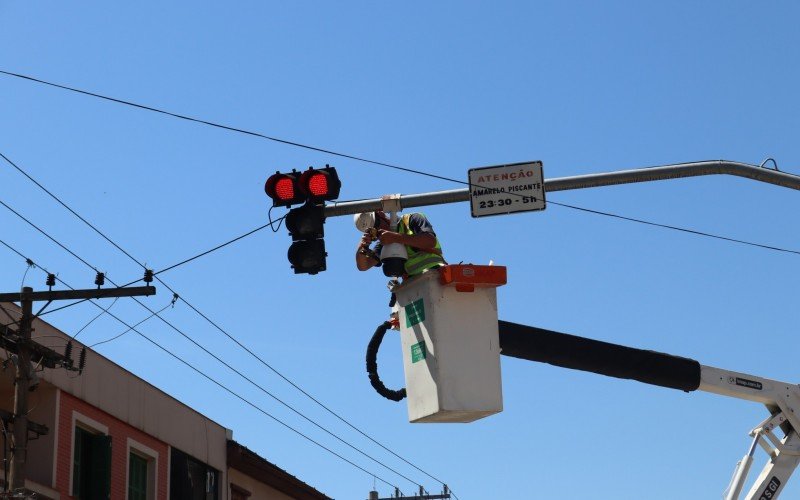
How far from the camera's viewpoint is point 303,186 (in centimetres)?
1220

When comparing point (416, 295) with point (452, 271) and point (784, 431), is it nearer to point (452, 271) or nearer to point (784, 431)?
point (452, 271)

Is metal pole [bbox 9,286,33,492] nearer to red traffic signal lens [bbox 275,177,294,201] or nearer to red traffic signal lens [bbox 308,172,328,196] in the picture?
red traffic signal lens [bbox 275,177,294,201]

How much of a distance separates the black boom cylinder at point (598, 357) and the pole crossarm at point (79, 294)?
7.28 meters

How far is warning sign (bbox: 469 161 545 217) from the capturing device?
12125mm

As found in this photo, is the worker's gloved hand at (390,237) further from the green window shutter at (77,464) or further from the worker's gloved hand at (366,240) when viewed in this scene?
the green window shutter at (77,464)

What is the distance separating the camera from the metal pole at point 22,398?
19.2 meters

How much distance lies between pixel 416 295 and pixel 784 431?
544 centimetres

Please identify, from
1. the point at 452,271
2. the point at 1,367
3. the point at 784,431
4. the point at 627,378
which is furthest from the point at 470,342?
the point at 1,367

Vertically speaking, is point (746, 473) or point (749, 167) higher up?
point (749, 167)

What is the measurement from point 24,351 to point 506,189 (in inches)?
403

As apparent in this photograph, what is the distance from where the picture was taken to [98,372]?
79.6 ft

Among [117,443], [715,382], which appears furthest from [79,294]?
[715,382]

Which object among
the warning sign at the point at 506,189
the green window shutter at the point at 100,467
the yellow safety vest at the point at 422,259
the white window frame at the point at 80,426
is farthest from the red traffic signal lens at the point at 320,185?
the green window shutter at the point at 100,467

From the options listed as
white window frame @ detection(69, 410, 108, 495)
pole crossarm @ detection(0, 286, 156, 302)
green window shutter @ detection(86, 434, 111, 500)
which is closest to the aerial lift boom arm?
pole crossarm @ detection(0, 286, 156, 302)
